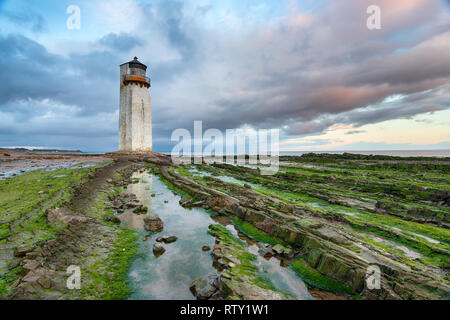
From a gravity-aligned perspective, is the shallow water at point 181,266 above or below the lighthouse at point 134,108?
below

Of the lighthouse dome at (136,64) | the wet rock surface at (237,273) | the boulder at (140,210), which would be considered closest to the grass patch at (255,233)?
the wet rock surface at (237,273)

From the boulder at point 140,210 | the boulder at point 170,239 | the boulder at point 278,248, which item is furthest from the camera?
the boulder at point 140,210

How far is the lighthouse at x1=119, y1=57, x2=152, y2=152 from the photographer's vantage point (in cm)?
4119

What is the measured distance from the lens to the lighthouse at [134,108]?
4119 centimetres

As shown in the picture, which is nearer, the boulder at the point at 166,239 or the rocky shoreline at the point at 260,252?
the rocky shoreline at the point at 260,252

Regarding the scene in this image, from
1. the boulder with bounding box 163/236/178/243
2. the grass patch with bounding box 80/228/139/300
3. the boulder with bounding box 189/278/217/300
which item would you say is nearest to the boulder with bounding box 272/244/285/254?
the boulder with bounding box 189/278/217/300

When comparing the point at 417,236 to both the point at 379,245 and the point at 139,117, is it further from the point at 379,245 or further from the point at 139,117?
the point at 139,117

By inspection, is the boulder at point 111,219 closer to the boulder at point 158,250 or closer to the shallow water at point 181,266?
the shallow water at point 181,266

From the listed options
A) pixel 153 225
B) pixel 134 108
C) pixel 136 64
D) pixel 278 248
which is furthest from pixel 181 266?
pixel 136 64

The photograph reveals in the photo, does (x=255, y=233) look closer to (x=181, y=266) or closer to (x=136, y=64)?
(x=181, y=266)

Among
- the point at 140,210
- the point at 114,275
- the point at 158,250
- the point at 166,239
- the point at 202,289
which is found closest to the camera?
the point at 202,289

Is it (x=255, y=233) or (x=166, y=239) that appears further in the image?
(x=255, y=233)

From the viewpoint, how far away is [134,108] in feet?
135
